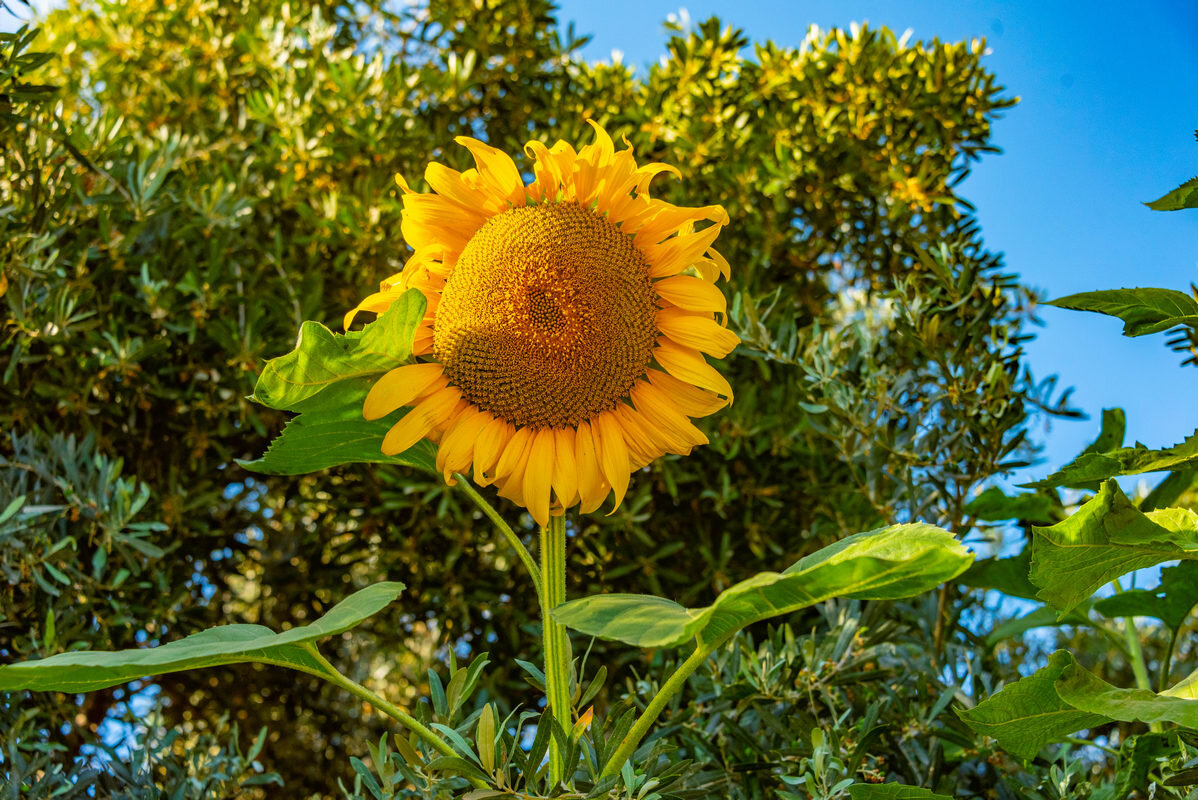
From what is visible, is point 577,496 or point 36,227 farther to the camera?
point 36,227

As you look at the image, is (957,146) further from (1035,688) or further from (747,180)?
(1035,688)

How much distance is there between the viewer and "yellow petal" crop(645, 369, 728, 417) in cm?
89

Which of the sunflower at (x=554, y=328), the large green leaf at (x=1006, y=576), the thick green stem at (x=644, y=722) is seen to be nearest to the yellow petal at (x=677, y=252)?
the sunflower at (x=554, y=328)

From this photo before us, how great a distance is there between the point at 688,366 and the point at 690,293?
0.23 feet

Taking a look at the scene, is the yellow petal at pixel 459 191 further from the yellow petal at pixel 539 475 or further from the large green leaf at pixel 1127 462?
the large green leaf at pixel 1127 462

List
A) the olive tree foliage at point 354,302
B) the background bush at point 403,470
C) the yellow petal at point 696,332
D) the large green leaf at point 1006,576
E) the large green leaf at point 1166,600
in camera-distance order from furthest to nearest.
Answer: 1. the olive tree foliage at point 354,302
2. the background bush at point 403,470
3. the large green leaf at point 1006,576
4. the large green leaf at point 1166,600
5. the yellow petal at point 696,332

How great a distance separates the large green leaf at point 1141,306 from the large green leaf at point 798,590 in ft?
1.50

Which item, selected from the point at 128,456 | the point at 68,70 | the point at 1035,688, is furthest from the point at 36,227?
the point at 1035,688

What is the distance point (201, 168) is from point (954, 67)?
1846 millimetres

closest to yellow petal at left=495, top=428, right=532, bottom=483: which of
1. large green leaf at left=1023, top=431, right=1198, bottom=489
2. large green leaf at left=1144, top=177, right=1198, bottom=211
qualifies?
large green leaf at left=1023, top=431, right=1198, bottom=489

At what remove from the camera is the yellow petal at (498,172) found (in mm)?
872

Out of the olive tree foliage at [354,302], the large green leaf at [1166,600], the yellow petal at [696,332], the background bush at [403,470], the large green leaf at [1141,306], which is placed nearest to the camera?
the yellow petal at [696,332]

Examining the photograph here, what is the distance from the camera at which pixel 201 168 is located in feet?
7.37

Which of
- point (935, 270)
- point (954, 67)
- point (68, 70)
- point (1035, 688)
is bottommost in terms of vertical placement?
point (1035, 688)
